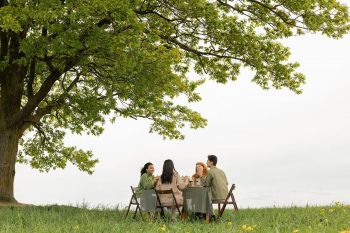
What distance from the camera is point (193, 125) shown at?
70.3 ft

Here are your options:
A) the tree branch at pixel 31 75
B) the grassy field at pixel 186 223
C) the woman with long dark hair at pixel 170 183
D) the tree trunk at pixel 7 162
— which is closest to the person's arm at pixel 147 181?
the woman with long dark hair at pixel 170 183

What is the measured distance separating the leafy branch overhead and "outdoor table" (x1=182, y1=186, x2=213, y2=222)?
13.0 ft

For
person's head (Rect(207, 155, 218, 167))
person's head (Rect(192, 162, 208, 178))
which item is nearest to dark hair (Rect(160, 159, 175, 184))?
person's head (Rect(207, 155, 218, 167))

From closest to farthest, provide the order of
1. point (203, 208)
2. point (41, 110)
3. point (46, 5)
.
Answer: point (203, 208) < point (46, 5) < point (41, 110)

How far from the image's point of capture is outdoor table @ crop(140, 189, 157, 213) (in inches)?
481

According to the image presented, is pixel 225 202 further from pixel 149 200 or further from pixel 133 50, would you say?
pixel 133 50

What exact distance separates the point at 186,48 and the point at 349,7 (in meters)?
5.54

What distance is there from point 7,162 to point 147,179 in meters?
7.14

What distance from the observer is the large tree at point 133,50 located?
13438mm

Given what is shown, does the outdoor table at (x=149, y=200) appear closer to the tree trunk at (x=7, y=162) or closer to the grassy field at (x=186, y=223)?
the grassy field at (x=186, y=223)

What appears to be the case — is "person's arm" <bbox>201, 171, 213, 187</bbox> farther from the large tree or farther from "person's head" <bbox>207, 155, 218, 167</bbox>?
the large tree

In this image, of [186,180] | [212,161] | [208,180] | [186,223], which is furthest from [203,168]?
[186,223]

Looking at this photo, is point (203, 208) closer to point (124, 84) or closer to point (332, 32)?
point (124, 84)

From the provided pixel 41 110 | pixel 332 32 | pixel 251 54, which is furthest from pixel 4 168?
pixel 332 32
